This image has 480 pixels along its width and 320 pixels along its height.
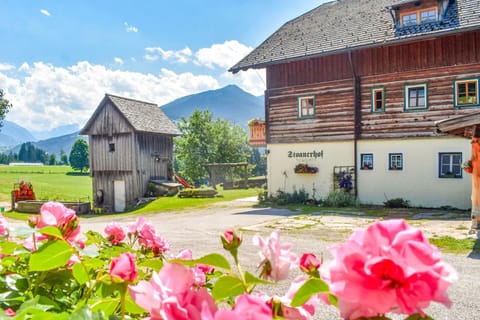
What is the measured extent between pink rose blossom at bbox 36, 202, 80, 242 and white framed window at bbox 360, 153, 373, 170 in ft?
55.6

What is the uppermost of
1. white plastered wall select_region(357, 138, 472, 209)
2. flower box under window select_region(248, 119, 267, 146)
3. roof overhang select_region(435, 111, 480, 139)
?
flower box under window select_region(248, 119, 267, 146)

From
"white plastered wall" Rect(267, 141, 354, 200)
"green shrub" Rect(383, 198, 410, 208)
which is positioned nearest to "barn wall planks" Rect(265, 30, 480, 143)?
"white plastered wall" Rect(267, 141, 354, 200)

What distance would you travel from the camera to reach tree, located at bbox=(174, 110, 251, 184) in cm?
4256

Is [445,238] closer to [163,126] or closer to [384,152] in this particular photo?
[384,152]

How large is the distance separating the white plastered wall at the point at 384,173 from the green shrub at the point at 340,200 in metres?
0.55

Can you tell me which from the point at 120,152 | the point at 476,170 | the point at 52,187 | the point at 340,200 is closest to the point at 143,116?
the point at 120,152

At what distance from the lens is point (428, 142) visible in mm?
15883

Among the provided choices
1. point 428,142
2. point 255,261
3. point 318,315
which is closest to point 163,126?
point 428,142

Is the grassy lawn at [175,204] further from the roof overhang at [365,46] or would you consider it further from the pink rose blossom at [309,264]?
the pink rose blossom at [309,264]

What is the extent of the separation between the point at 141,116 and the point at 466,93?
18781 mm

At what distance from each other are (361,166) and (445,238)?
336 inches

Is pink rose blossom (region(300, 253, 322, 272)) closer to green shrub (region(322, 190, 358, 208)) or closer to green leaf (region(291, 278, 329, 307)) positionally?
green leaf (region(291, 278, 329, 307))

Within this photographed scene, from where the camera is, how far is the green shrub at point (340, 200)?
671 inches

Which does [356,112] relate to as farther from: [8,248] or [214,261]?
[214,261]
